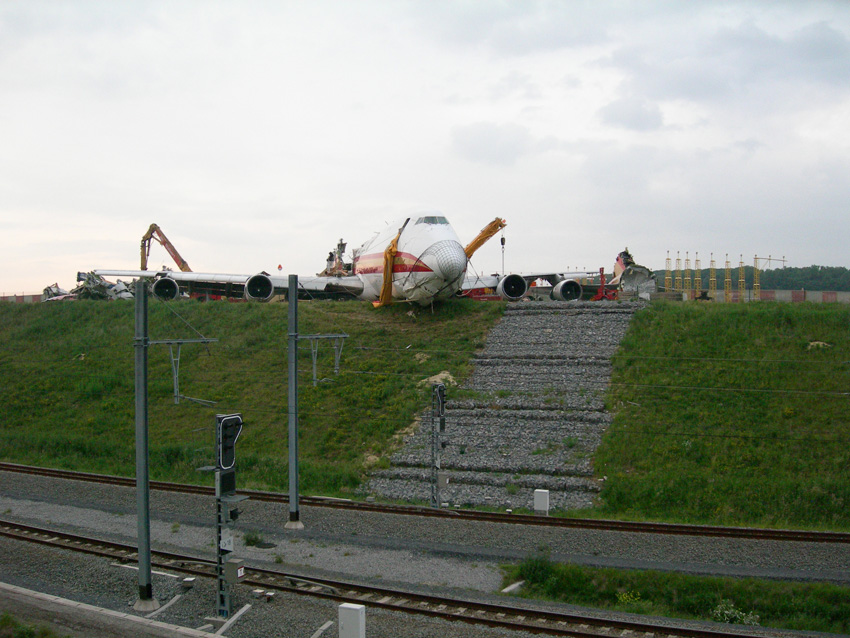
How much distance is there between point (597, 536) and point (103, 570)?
992 cm

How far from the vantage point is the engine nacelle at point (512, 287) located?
3628 cm

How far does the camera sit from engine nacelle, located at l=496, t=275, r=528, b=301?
36281mm

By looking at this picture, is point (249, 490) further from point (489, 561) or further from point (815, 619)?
point (815, 619)

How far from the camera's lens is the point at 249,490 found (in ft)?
63.9

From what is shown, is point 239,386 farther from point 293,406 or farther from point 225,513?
point 225,513

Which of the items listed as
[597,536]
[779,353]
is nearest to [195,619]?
[597,536]

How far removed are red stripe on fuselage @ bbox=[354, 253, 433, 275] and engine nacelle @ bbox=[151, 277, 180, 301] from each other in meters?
10.5

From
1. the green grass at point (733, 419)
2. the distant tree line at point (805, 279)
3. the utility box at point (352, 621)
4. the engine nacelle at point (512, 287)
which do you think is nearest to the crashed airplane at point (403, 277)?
the engine nacelle at point (512, 287)

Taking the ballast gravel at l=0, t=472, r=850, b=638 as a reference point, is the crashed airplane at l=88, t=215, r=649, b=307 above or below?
above

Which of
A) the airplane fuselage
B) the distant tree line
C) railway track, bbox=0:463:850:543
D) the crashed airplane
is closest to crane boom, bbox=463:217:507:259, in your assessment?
the crashed airplane

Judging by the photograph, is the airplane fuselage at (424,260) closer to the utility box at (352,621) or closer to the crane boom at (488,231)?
the crane boom at (488,231)

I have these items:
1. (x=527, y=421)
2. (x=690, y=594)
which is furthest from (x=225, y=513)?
(x=527, y=421)

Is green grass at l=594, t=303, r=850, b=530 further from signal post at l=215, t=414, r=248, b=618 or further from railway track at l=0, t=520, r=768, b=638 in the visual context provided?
signal post at l=215, t=414, r=248, b=618

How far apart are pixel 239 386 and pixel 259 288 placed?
9469mm
